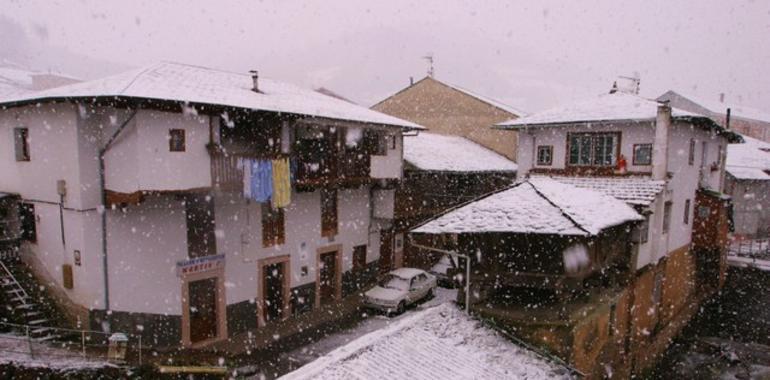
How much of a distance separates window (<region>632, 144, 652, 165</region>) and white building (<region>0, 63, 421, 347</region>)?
11.1 m

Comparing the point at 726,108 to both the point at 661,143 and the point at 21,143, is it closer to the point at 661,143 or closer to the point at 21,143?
the point at 661,143

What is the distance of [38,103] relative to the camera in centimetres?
1483

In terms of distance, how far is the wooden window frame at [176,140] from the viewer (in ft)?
46.8

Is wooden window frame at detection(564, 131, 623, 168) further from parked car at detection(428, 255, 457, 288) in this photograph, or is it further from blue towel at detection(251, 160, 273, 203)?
blue towel at detection(251, 160, 273, 203)

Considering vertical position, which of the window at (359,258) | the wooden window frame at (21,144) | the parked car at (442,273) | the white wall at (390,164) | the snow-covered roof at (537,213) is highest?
the wooden window frame at (21,144)

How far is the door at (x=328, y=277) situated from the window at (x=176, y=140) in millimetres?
8441

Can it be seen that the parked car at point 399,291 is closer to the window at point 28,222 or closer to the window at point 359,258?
the window at point 359,258

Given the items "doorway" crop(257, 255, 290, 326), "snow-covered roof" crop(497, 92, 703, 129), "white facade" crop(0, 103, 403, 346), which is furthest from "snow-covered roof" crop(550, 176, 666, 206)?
"white facade" crop(0, 103, 403, 346)

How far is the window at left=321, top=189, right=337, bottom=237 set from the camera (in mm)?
20719

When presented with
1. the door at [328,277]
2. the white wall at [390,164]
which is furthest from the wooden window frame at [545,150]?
the door at [328,277]

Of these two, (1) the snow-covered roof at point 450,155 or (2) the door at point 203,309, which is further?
(1) the snow-covered roof at point 450,155

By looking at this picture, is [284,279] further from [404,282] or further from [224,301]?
[404,282]

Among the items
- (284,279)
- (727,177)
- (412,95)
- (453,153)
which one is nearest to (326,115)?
(284,279)

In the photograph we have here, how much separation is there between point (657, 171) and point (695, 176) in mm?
6180
